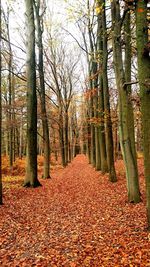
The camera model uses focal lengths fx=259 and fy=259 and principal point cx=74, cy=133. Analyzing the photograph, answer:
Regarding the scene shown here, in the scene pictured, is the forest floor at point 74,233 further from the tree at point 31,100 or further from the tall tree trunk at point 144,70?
the tree at point 31,100

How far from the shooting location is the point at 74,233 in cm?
570

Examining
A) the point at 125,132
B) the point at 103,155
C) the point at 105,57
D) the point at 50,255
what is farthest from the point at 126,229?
the point at 103,155

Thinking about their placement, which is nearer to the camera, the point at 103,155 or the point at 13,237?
the point at 13,237

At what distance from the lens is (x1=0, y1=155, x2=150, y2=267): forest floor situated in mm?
4395

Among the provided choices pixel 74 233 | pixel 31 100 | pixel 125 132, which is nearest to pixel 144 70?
pixel 125 132

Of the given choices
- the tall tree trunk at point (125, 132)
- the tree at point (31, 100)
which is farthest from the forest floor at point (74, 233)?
the tree at point (31, 100)

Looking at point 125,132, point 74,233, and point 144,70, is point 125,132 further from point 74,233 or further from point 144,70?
point 74,233

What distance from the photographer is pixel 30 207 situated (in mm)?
8328

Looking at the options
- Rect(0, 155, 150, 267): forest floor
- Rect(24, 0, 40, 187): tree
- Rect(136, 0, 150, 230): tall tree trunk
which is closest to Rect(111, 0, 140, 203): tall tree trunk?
Rect(0, 155, 150, 267): forest floor

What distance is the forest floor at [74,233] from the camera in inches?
173

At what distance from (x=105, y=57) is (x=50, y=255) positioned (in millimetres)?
10432

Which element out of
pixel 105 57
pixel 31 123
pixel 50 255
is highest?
pixel 105 57

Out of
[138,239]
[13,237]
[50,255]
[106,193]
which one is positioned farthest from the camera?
[106,193]

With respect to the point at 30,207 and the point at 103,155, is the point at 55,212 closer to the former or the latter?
the point at 30,207
